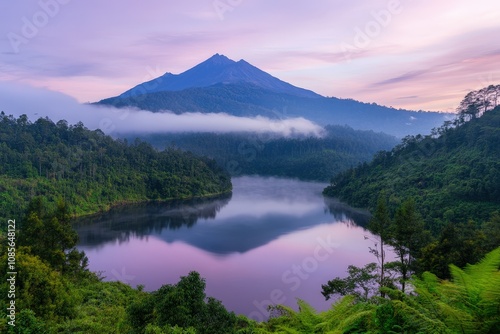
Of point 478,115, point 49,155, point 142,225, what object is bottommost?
point 142,225

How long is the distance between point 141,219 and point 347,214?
25220mm

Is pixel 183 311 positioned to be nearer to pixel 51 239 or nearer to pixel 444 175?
pixel 51 239

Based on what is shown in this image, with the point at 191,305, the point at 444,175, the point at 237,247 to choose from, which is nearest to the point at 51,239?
the point at 191,305

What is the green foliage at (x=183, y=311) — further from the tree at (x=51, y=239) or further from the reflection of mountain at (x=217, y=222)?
the reflection of mountain at (x=217, y=222)

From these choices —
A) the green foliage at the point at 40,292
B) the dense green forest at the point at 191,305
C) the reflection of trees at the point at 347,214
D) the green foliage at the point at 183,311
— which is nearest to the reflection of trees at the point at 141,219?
the reflection of trees at the point at 347,214

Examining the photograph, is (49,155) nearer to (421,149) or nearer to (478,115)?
(421,149)

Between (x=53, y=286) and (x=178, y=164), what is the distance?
55922mm

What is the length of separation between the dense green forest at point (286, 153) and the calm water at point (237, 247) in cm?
3403

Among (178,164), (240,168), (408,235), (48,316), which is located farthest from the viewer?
(240,168)

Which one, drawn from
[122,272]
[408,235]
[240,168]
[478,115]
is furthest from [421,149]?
[240,168]

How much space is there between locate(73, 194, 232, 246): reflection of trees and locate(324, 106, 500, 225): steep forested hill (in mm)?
20989

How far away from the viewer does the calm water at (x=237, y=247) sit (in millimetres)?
21812

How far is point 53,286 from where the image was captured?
Answer: 9648mm

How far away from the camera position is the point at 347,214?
4284cm
